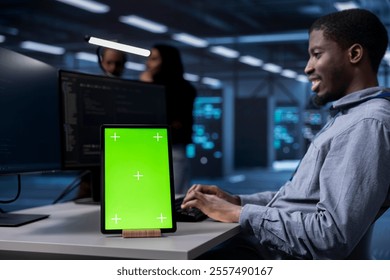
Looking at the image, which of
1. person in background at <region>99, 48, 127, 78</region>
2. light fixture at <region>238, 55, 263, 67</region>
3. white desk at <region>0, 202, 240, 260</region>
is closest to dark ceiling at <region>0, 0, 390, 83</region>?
light fixture at <region>238, 55, 263, 67</region>

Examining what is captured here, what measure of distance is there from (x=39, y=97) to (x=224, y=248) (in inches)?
28.8

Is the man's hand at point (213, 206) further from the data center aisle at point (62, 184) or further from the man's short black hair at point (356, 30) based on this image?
the data center aisle at point (62, 184)

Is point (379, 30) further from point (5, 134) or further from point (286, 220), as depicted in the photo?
point (5, 134)

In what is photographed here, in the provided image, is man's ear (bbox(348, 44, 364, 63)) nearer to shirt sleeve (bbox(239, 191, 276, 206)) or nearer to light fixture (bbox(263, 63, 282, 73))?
shirt sleeve (bbox(239, 191, 276, 206))

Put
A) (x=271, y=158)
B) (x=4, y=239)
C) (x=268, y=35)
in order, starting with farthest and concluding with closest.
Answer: (x=271, y=158), (x=268, y=35), (x=4, y=239)

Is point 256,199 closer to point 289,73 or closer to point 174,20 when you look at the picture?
point 174,20

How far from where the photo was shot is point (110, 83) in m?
1.93

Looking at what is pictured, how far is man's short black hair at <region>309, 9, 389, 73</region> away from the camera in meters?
1.51

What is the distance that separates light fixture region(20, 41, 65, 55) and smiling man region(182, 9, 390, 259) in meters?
10.3

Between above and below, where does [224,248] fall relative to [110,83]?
below

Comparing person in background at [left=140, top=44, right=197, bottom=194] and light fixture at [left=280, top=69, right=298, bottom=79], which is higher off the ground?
light fixture at [left=280, top=69, right=298, bottom=79]

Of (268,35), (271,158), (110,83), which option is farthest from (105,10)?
(110,83)

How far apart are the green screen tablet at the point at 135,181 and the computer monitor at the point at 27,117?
32cm

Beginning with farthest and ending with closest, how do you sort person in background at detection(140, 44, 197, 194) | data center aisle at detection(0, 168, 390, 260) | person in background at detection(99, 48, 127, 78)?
data center aisle at detection(0, 168, 390, 260)
person in background at detection(140, 44, 197, 194)
person in background at detection(99, 48, 127, 78)
